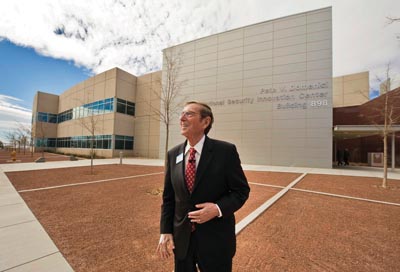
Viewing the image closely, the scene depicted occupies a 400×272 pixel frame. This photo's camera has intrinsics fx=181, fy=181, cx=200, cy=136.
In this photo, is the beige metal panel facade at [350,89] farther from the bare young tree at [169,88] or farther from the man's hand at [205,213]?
the man's hand at [205,213]

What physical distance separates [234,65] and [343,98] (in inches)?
755

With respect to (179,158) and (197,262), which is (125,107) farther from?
(197,262)

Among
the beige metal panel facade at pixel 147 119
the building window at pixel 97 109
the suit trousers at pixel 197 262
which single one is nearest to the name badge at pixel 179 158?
the suit trousers at pixel 197 262

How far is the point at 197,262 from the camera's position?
1522 millimetres

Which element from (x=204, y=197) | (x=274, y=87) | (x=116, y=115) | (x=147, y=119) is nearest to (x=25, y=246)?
(x=204, y=197)

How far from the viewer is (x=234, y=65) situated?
20.7 metres

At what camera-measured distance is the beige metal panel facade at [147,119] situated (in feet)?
89.3

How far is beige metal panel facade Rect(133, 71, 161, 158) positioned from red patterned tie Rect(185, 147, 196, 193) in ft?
85.6

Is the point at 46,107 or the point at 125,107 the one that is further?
the point at 46,107

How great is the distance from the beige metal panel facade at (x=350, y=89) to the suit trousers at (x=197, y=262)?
108 feet

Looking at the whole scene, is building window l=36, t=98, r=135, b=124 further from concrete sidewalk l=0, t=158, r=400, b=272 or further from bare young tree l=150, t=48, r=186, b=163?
concrete sidewalk l=0, t=158, r=400, b=272

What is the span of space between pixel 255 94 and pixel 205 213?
64.5 ft

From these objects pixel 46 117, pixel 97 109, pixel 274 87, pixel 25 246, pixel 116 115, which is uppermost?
pixel 274 87

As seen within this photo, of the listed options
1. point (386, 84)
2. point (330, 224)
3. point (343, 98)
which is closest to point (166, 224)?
point (330, 224)
